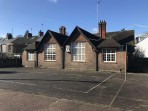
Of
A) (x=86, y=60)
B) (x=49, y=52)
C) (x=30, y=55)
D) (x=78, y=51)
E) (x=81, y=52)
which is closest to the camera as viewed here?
(x=86, y=60)

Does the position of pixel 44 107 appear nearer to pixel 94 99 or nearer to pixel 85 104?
pixel 85 104

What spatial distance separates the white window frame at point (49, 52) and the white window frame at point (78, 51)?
3.45m

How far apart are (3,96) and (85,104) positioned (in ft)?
14.7

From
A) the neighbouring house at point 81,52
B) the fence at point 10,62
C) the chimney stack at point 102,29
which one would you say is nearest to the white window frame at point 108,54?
the neighbouring house at point 81,52

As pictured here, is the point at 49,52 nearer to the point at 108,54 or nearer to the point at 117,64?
the point at 108,54

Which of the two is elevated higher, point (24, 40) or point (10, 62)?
point (24, 40)

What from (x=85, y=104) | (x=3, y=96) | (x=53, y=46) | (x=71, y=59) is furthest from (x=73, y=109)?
(x=53, y=46)

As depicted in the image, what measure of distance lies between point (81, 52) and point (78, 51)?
0.51m

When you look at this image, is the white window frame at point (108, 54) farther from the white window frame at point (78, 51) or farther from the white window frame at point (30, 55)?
the white window frame at point (30, 55)

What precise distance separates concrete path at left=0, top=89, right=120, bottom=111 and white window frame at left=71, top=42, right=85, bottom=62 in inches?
688

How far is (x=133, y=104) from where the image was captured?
8461 mm

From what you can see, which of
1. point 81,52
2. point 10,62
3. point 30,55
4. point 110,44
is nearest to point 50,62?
point 30,55

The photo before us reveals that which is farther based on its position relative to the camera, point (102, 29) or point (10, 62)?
point (10, 62)

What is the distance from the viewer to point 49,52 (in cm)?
2973
